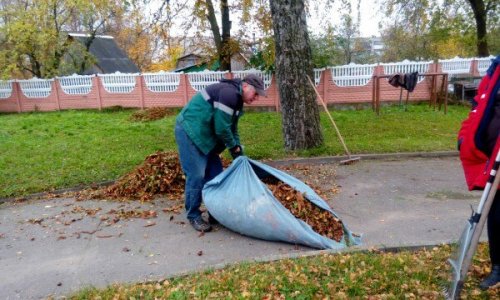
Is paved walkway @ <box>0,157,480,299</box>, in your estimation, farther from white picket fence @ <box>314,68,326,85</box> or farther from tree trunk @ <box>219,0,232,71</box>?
tree trunk @ <box>219,0,232,71</box>

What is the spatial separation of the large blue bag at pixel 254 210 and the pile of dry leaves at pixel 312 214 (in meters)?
0.06

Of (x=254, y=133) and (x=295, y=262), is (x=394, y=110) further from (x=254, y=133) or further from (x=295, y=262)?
(x=295, y=262)

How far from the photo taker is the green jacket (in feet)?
12.9

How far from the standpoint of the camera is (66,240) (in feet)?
14.5

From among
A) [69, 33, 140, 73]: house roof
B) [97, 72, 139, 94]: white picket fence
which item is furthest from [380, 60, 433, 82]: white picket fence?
[69, 33, 140, 73]: house roof

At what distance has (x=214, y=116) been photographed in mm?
4012

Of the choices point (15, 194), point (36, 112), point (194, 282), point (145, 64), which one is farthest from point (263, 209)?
point (145, 64)

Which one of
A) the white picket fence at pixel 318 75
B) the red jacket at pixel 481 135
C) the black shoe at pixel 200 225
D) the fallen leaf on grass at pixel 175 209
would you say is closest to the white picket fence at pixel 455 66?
the white picket fence at pixel 318 75

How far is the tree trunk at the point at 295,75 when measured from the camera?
695cm

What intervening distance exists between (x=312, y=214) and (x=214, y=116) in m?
1.36

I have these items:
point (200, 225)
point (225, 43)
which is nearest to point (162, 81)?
point (225, 43)

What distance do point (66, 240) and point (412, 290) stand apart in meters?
3.46

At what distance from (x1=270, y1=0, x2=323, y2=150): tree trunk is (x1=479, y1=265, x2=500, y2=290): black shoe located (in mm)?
4675

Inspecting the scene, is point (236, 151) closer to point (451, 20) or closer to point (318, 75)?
point (318, 75)
